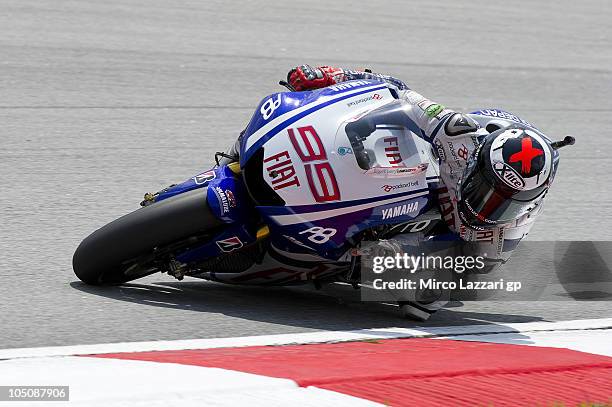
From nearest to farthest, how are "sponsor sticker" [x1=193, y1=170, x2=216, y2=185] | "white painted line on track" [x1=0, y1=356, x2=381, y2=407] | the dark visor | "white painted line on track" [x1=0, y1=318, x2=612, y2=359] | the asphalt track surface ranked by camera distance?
1. "white painted line on track" [x1=0, y1=356, x2=381, y2=407]
2. "white painted line on track" [x1=0, y1=318, x2=612, y2=359]
3. the dark visor
4. the asphalt track surface
5. "sponsor sticker" [x1=193, y1=170, x2=216, y2=185]

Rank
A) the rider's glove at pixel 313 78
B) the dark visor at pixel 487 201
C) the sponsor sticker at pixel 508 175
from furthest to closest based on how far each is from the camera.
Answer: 1. the rider's glove at pixel 313 78
2. the dark visor at pixel 487 201
3. the sponsor sticker at pixel 508 175

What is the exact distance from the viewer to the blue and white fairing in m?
5.55

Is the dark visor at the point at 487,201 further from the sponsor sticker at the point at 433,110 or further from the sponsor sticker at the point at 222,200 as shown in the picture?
the sponsor sticker at the point at 222,200

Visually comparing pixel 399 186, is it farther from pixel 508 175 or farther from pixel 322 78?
pixel 322 78

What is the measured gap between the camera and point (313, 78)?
6156mm

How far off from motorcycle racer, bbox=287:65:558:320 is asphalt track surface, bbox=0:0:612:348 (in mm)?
439

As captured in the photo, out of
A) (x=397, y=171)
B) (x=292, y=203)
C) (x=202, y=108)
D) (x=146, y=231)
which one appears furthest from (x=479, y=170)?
(x=202, y=108)

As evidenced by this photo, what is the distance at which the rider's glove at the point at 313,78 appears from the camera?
6156mm

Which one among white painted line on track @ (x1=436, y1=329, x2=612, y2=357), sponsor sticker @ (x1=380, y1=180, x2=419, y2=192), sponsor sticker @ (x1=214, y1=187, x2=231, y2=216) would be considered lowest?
white painted line on track @ (x1=436, y1=329, x2=612, y2=357)

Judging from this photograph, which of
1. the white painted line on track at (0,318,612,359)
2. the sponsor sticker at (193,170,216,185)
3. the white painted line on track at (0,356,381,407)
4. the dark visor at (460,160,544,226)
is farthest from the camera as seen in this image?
the sponsor sticker at (193,170,216,185)

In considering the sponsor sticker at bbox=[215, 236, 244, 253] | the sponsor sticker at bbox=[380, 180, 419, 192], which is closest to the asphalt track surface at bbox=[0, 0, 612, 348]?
the sponsor sticker at bbox=[215, 236, 244, 253]

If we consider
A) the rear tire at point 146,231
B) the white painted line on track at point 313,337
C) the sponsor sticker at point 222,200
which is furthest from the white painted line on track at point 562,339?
the rear tire at point 146,231

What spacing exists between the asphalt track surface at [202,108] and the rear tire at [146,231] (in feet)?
0.54

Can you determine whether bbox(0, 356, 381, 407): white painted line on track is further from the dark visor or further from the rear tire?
the dark visor
